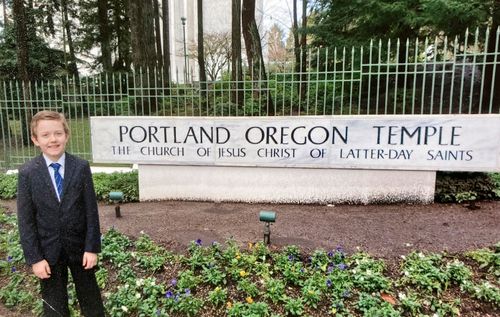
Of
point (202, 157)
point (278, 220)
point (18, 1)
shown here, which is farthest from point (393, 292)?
point (18, 1)

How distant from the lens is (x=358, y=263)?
3670mm

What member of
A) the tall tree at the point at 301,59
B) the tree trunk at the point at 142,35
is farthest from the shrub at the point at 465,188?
the tree trunk at the point at 142,35

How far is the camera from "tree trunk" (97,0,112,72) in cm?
1894

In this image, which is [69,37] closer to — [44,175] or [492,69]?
[492,69]

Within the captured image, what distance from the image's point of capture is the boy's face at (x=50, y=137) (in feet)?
7.91

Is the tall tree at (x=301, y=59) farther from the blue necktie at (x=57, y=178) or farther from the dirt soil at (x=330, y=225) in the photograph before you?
the blue necktie at (x=57, y=178)

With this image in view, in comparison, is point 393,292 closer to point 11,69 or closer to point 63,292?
point 63,292

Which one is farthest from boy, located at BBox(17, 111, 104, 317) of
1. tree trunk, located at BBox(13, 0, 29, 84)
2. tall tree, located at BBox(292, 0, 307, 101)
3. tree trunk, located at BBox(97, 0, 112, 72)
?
tree trunk, located at BBox(97, 0, 112, 72)

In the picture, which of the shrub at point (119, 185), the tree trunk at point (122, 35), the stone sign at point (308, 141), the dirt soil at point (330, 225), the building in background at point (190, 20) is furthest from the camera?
the building in background at point (190, 20)

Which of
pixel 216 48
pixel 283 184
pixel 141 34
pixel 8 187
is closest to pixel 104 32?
pixel 216 48

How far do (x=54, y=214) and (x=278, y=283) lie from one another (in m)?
1.86

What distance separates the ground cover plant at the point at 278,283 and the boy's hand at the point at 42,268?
0.92 meters

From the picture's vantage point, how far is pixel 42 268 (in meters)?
2.45

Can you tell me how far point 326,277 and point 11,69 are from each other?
1644 centimetres
